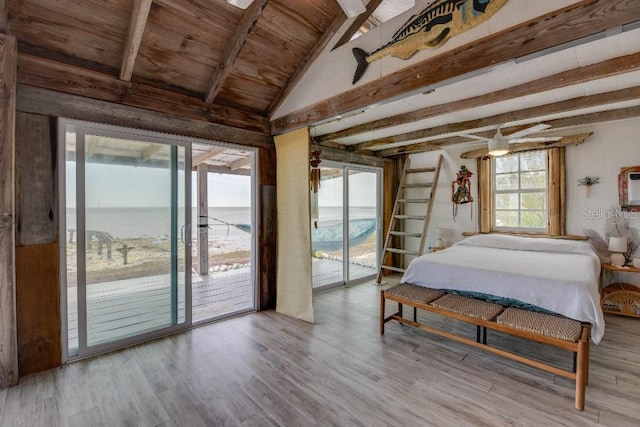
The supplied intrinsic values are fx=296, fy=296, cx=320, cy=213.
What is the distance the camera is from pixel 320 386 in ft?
7.06

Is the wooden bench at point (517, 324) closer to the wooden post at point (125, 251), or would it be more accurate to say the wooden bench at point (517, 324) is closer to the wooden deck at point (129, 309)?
the wooden deck at point (129, 309)

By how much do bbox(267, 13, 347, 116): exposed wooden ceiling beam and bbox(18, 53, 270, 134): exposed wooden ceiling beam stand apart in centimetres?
38

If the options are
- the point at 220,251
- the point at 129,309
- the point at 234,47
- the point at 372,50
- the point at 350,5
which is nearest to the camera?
the point at 350,5

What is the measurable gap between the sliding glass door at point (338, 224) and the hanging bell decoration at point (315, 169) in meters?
0.33

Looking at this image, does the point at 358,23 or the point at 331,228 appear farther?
the point at 331,228

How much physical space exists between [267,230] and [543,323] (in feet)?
9.42

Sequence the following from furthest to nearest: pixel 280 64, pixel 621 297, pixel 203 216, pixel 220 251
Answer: pixel 220 251, pixel 203 216, pixel 621 297, pixel 280 64

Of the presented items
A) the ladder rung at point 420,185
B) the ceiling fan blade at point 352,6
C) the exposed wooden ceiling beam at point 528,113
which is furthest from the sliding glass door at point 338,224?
the ceiling fan blade at point 352,6

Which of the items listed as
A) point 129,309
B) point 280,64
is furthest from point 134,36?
point 129,309

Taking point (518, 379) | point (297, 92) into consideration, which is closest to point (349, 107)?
point (297, 92)

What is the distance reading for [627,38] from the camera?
1.95 m

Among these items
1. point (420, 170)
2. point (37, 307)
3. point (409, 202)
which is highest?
point (420, 170)

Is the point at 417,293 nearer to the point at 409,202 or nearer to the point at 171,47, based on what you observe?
the point at 409,202

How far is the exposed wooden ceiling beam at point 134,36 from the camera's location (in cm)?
206
